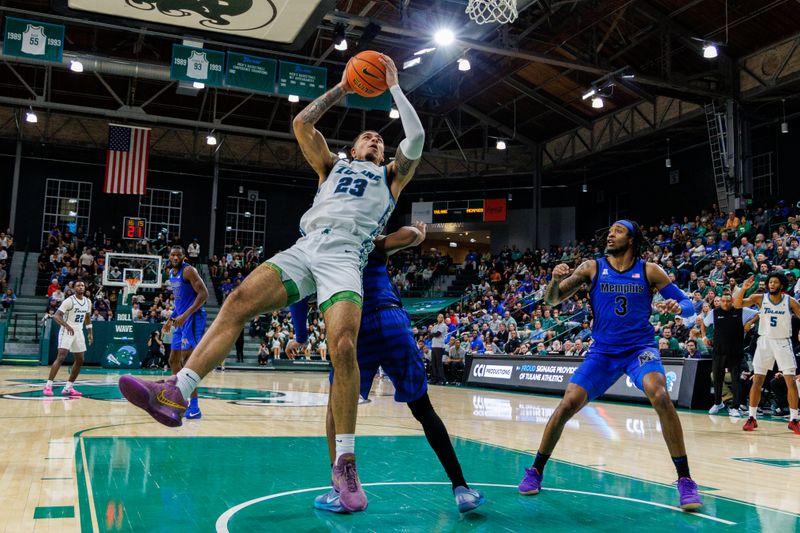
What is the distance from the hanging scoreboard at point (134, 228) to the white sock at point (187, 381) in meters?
30.1

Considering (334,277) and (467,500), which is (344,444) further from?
(334,277)

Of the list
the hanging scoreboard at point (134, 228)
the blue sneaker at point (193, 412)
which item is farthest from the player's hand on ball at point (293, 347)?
the hanging scoreboard at point (134, 228)

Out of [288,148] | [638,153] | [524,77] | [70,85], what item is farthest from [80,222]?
[638,153]

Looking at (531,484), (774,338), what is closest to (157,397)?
(531,484)

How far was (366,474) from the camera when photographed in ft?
16.2

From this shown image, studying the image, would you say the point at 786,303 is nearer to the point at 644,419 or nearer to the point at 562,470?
the point at 644,419

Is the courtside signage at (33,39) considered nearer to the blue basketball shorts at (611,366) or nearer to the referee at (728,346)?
the referee at (728,346)

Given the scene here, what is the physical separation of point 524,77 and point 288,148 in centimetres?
1261

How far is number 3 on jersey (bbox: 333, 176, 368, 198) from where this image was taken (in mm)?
3885

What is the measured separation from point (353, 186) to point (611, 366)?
2179 mm

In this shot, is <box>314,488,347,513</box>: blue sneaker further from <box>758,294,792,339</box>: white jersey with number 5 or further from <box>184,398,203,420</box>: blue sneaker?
<box>758,294,792,339</box>: white jersey with number 5

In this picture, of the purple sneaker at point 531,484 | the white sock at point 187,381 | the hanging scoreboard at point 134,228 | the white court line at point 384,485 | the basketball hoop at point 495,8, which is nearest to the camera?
the white sock at point 187,381

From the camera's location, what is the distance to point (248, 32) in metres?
9.70

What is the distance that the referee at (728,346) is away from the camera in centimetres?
1072
